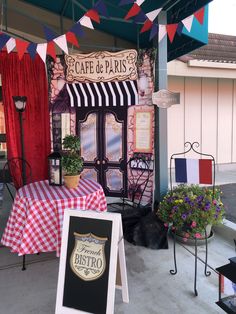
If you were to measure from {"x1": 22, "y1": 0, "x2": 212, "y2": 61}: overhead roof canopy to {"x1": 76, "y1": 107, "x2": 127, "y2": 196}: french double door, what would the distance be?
1.28m

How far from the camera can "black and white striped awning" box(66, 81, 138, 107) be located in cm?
387

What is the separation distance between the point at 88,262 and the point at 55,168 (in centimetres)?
124

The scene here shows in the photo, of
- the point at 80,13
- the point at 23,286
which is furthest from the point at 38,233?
the point at 80,13

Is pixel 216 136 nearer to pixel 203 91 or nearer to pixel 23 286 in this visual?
pixel 203 91

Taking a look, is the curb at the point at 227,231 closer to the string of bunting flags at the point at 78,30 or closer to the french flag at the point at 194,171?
the french flag at the point at 194,171

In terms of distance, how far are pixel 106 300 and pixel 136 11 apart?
266 cm

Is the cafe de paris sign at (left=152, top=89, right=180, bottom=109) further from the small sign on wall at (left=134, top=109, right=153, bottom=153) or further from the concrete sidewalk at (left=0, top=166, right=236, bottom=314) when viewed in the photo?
the concrete sidewalk at (left=0, top=166, right=236, bottom=314)

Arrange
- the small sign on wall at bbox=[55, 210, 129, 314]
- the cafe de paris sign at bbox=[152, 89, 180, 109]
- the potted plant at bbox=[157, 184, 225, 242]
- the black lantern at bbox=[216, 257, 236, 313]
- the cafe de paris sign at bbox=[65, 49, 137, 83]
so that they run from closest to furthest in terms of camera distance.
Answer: the black lantern at bbox=[216, 257, 236, 313] < the small sign on wall at bbox=[55, 210, 129, 314] < the potted plant at bbox=[157, 184, 225, 242] < the cafe de paris sign at bbox=[152, 89, 180, 109] < the cafe de paris sign at bbox=[65, 49, 137, 83]

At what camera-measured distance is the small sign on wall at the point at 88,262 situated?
182 centimetres

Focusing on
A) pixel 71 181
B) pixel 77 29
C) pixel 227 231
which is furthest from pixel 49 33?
pixel 227 231

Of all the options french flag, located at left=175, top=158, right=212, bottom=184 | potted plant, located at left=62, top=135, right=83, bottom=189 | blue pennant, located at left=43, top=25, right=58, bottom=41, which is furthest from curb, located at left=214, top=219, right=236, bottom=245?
blue pennant, located at left=43, top=25, right=58, bottom=41

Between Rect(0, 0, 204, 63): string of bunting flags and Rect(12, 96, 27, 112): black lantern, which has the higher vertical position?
Rect(0, 0, 204, 63): string of bunting flags

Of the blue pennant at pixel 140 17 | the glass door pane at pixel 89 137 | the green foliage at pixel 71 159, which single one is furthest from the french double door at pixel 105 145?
the green foliage at pixel 71 159

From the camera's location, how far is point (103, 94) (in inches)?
158
